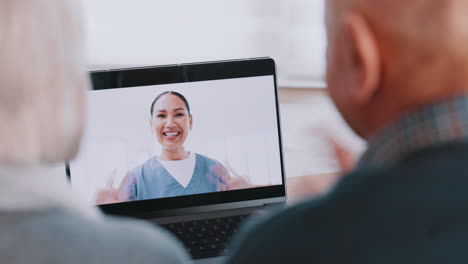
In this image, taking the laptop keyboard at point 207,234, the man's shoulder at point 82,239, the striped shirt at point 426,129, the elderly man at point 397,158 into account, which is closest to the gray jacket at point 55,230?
the man's shoulder at point 82,239

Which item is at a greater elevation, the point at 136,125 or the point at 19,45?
the point at 19,45

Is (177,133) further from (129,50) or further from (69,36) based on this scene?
(129,50)

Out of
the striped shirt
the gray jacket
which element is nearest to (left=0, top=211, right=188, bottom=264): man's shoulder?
the gray jacket

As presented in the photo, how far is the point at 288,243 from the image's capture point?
21.7 inches

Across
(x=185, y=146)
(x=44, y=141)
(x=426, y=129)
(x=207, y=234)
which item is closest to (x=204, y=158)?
(x=185, y=146)

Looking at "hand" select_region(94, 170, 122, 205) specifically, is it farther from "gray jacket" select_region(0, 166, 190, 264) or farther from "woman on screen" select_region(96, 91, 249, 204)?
"gray jacket" select_region(0, 166, 190, 264)

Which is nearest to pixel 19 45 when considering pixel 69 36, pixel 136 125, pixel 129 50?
pixel 69 36

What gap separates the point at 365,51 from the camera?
1.90 feet

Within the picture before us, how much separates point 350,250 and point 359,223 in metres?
0.02

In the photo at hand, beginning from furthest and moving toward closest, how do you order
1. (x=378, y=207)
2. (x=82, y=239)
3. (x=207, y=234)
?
(x=207, y=234) → (x=82, y=239) → (x=378, y=207)

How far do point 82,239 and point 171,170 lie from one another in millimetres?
613

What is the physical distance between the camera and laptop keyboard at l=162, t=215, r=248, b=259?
1.14 m

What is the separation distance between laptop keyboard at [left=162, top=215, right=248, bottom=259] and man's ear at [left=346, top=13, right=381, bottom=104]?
0.62 m

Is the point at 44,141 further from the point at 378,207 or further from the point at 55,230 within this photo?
the point at 378,207
